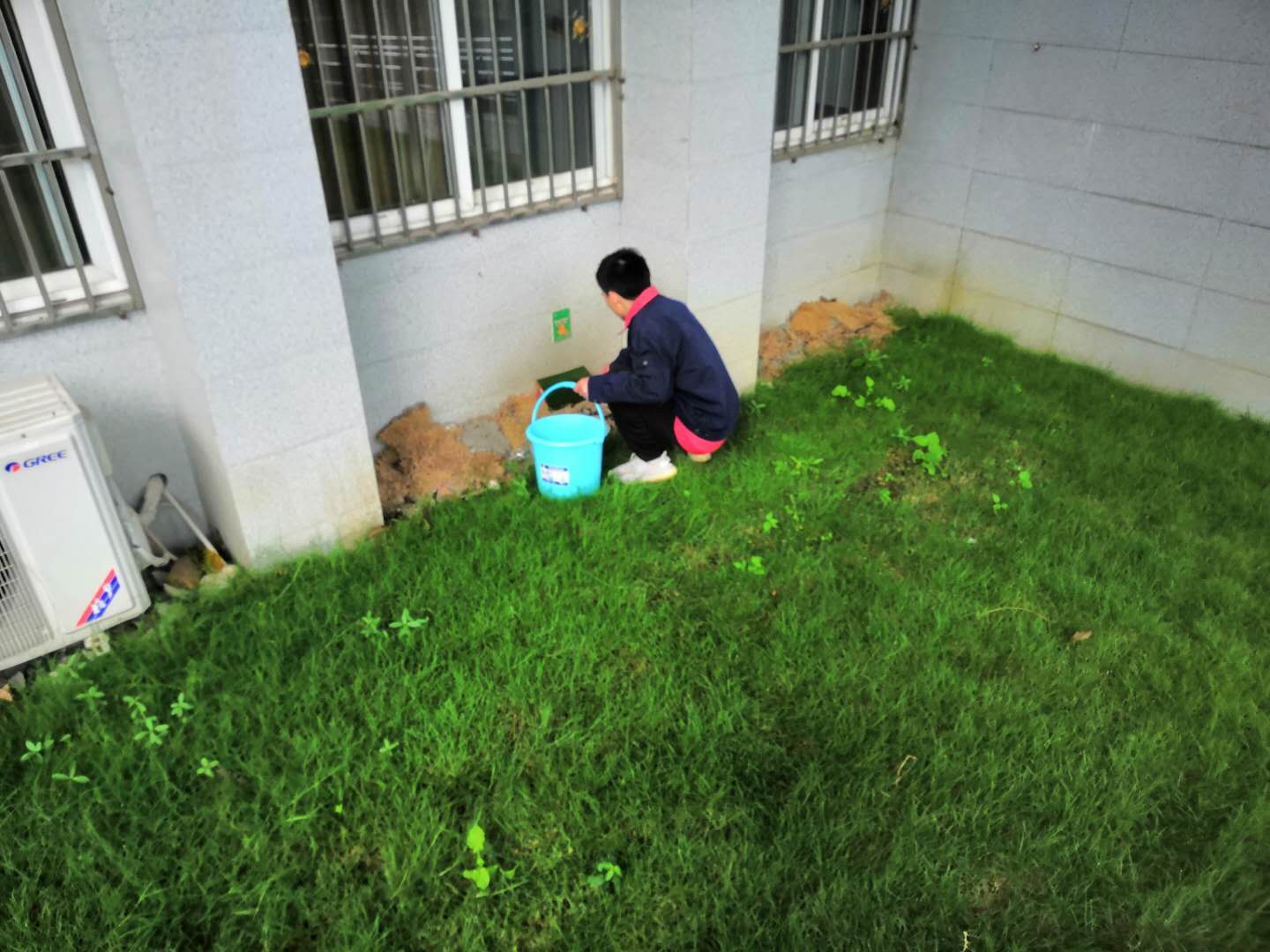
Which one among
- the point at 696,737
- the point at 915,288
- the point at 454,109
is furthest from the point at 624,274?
the point at 915,288

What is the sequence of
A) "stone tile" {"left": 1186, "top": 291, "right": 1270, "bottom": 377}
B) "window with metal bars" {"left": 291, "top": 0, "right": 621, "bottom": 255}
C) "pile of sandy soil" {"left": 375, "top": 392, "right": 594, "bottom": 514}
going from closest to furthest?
"window with metal bars" {"left": 291, "top": 0, "right": 621, "bottom": 255} < "pile of sandy soil" {"left": 375, "top": 392, "right": 594, "bottom": 514} < "stone tile" {"left": 1186, "top": 291, "right": 1270, "bottom": 377}

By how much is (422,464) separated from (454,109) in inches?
64.0

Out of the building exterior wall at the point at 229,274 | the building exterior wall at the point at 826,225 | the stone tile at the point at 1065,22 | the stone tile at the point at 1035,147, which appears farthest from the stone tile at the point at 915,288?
the building exterior wall at the point at 229,274

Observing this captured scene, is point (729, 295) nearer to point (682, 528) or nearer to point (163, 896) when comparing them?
point (682, 528)

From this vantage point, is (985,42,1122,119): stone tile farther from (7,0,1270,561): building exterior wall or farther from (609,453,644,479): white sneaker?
(609,453,644,479): white sneaker

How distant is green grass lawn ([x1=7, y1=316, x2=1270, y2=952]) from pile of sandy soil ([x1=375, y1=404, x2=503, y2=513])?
0.24m

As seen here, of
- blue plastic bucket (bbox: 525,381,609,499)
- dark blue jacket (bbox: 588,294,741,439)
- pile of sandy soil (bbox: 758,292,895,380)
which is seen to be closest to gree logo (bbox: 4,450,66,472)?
blue plastic bucket (bbox: 525,381,609,499)

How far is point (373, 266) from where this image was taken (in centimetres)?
400

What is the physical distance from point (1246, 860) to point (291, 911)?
9.00ft

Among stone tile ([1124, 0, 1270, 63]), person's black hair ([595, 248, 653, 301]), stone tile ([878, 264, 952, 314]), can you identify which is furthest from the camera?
stone tile ([878, 264, 952, 314])

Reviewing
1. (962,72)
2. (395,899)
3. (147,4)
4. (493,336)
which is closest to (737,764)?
(395,899)

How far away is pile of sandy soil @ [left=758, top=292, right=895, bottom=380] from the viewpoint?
18.6 feet

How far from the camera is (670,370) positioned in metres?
4.04

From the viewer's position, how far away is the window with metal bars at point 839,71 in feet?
17.4
